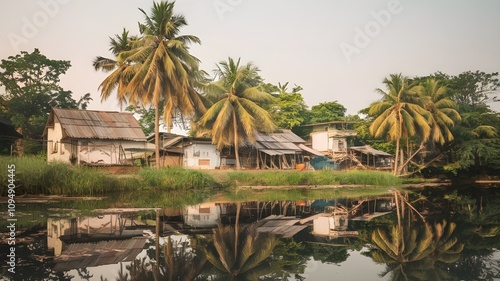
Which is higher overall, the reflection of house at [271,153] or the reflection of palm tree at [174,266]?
the reflection of house at [271,153]

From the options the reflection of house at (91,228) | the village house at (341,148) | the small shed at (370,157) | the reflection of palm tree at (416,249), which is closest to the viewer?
the reflection of palm tree at (416,249)

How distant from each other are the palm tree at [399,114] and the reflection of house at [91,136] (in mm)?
21551

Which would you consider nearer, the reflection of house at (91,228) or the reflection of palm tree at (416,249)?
the reflection of palm tree at (416,249)

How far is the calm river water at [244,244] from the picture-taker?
6117 millimetres

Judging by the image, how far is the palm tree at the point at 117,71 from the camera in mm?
26123

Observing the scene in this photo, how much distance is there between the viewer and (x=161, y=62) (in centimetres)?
2558

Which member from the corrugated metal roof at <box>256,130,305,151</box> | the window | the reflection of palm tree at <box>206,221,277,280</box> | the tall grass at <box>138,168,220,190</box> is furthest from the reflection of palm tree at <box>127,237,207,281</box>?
the corrugated metal roof at <box>256,130,305,151</box>

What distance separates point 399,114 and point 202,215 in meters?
26.9

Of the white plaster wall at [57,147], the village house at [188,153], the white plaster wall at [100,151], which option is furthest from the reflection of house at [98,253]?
the village house at [188,153]

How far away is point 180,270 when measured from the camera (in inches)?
239

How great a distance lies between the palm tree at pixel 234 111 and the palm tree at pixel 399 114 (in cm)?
1093

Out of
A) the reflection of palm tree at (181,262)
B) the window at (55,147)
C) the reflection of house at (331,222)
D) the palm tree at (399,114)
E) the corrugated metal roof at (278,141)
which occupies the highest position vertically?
the palm tree at (399,114)

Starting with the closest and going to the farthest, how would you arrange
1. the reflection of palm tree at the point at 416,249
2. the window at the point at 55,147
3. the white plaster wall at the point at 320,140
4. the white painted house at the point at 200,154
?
the reflection of palm tree at the point at 416,249 < the window at the point at 55,147 < the white painted house at the point at 200,154 < the white plaster wall at the point at 320,140

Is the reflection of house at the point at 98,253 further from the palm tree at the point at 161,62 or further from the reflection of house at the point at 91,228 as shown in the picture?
the palm tree at the point at 161,62
